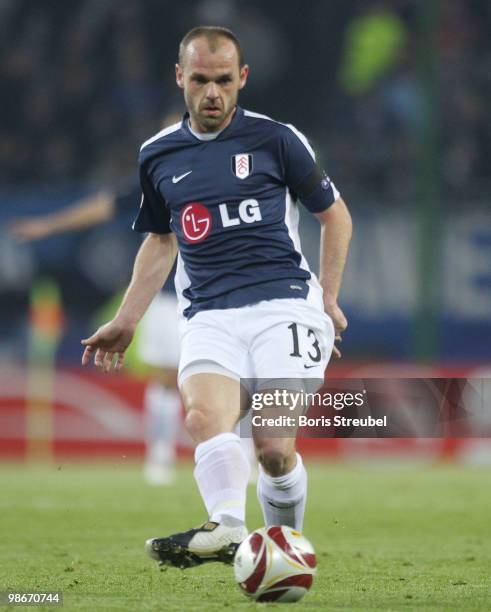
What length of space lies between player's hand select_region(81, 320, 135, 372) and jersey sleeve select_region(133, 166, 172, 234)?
1.31 feet

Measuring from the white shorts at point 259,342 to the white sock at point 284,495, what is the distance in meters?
0.34

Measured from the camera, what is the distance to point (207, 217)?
4746 mm

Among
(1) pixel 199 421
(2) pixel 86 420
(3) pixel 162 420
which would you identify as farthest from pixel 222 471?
(2) pixel 86 420

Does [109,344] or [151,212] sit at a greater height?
[151,212]

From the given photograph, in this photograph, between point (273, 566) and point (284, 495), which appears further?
point (284, 495)

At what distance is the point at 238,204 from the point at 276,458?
857 mm

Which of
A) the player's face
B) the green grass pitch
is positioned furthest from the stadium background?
the player's face

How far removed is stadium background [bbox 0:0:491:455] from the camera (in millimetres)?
14523

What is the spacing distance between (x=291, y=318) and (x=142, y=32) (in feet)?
46.9

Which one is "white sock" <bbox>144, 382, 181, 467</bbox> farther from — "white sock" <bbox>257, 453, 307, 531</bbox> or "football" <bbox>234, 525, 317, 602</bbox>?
"football" <bbox>234, 525, 317, 602</bbox>

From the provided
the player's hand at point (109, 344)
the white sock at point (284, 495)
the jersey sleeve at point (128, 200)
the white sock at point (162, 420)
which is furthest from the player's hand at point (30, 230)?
the white sock at point (162, 420)

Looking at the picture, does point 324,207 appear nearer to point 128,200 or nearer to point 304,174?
point 304,174

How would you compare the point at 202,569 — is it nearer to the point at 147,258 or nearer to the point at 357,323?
the point at 147,258

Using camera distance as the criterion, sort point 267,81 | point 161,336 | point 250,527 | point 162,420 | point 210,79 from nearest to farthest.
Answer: point 210,79, point 250,527, point 161,336, point 162,420, point 267,81
